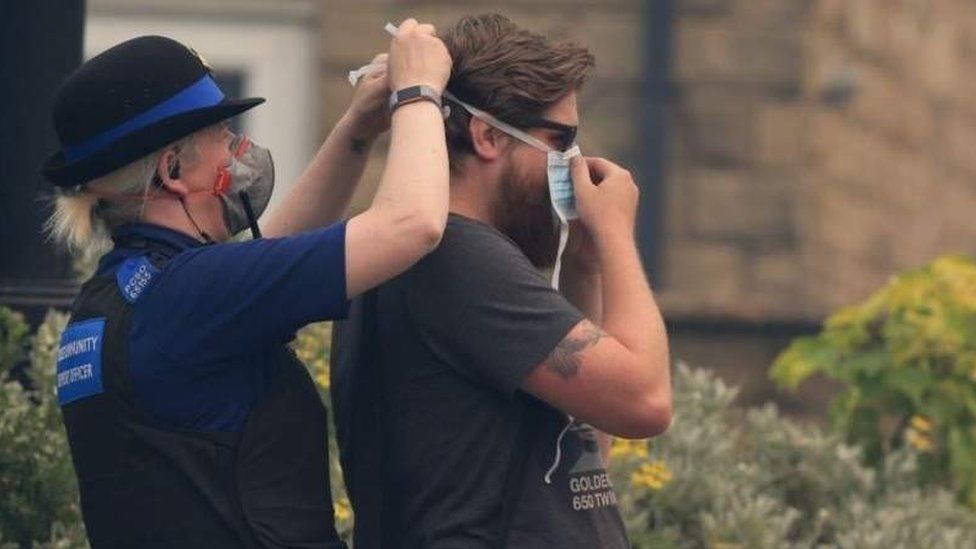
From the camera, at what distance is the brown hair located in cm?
417

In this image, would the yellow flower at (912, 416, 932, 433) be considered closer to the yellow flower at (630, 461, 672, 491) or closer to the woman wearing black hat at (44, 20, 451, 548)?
the yellow flower at (630, 461, 672, 491)

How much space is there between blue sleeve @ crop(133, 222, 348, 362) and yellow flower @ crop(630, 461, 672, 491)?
7.16 feet

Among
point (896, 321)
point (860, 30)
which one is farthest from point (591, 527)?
point (860, 30)

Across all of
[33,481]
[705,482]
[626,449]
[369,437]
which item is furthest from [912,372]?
[369,437]

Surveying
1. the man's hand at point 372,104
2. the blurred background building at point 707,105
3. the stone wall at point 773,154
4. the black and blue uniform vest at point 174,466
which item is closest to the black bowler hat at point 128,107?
the black and blue uniform vest at point 174,466

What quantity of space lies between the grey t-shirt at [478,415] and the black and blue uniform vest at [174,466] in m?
0.17

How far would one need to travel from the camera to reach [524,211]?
4.24 metres

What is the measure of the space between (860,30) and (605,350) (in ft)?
29.1

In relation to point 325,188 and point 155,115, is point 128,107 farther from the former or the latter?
point 325,188

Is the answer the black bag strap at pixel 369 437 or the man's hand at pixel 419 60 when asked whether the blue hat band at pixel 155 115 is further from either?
the black bag strap at pixel 369 437

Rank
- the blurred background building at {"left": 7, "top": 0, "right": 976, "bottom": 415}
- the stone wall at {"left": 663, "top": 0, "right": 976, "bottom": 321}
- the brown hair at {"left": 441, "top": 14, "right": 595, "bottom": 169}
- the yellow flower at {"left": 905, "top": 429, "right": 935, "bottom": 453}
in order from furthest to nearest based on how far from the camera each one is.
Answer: the stone wall at {"left": 663, "top": 0, "right": 976, "bottom": 321} < the blurred background building at {"left": 7, "top": 0, "right": 976, "bottom": 415} < the yellow flower at {"left": 905, "top": 429, "right": 935, "bottom": 453} < the brown hair at {"left": 441, "top": 14, "right": 595, "bottom": 169}

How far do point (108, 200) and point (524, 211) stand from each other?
0.64m

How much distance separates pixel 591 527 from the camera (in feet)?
13.5

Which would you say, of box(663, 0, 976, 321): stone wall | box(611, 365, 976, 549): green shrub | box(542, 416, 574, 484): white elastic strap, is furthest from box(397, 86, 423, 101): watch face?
box(663, 0, 976, 321): stone wall
